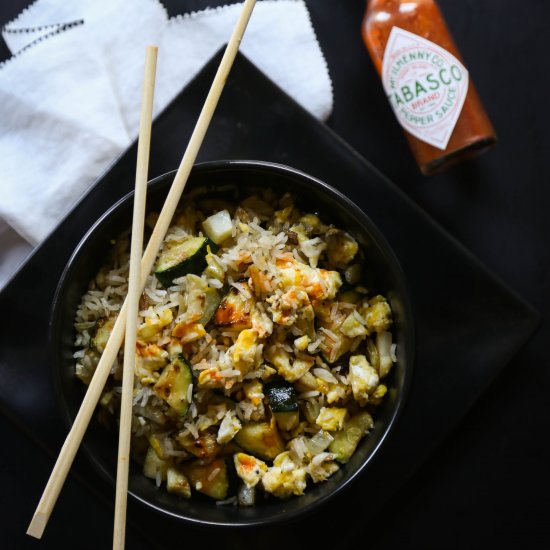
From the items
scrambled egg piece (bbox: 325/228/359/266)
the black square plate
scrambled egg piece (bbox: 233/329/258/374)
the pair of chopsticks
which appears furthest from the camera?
the black square plate

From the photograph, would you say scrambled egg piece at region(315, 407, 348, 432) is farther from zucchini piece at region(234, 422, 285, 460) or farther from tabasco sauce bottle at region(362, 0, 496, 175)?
tabasco sauce bottle at region(362, 0, 496, 175)

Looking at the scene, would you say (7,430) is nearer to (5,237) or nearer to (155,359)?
(5,237)

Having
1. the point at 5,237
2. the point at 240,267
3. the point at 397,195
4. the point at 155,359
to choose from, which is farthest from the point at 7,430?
the point at 397,195

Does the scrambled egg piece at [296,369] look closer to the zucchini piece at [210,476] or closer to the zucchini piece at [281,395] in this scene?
the zucchini piece at [281,395]

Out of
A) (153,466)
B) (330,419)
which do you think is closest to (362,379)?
(330,419)

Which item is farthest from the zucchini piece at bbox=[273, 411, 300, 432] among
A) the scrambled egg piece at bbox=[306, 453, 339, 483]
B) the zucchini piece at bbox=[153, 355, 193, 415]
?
the zucchini piece at bbox=[153, 355, 193, 415]
